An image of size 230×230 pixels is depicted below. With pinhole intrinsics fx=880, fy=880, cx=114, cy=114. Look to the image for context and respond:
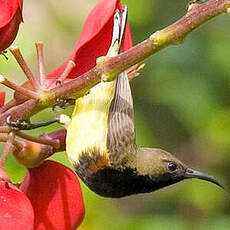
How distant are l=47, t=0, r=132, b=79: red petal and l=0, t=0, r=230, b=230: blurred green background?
102cm

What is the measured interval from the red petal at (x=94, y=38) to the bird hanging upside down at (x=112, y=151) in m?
0.07

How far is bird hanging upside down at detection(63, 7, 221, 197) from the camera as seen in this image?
190 centimetres

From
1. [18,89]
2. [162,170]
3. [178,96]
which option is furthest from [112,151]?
[178,96]

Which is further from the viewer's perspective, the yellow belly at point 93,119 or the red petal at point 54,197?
the yellow belly at point 93,119

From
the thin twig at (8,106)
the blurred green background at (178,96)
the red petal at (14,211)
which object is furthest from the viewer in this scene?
the blurred green background at (178,96)

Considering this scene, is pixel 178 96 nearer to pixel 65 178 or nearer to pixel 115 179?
pixel 115 179

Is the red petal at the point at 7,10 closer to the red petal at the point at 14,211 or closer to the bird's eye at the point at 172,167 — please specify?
the red petal at the point at 14,211

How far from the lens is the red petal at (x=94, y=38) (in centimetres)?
182

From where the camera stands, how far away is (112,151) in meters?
1.91

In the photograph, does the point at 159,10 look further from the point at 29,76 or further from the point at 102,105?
the point at 29,76

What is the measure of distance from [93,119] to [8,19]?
0.36 meters

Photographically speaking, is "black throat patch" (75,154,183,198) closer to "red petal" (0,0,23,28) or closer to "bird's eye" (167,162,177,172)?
"bird's eye" (167,162,177,172)

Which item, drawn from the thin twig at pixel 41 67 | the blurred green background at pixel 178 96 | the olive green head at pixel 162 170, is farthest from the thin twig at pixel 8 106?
the blurred green background at pixel 178 96

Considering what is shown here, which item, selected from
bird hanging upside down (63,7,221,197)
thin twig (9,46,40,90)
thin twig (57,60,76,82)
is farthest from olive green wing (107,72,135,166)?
thin twig (9,46,40,90)
